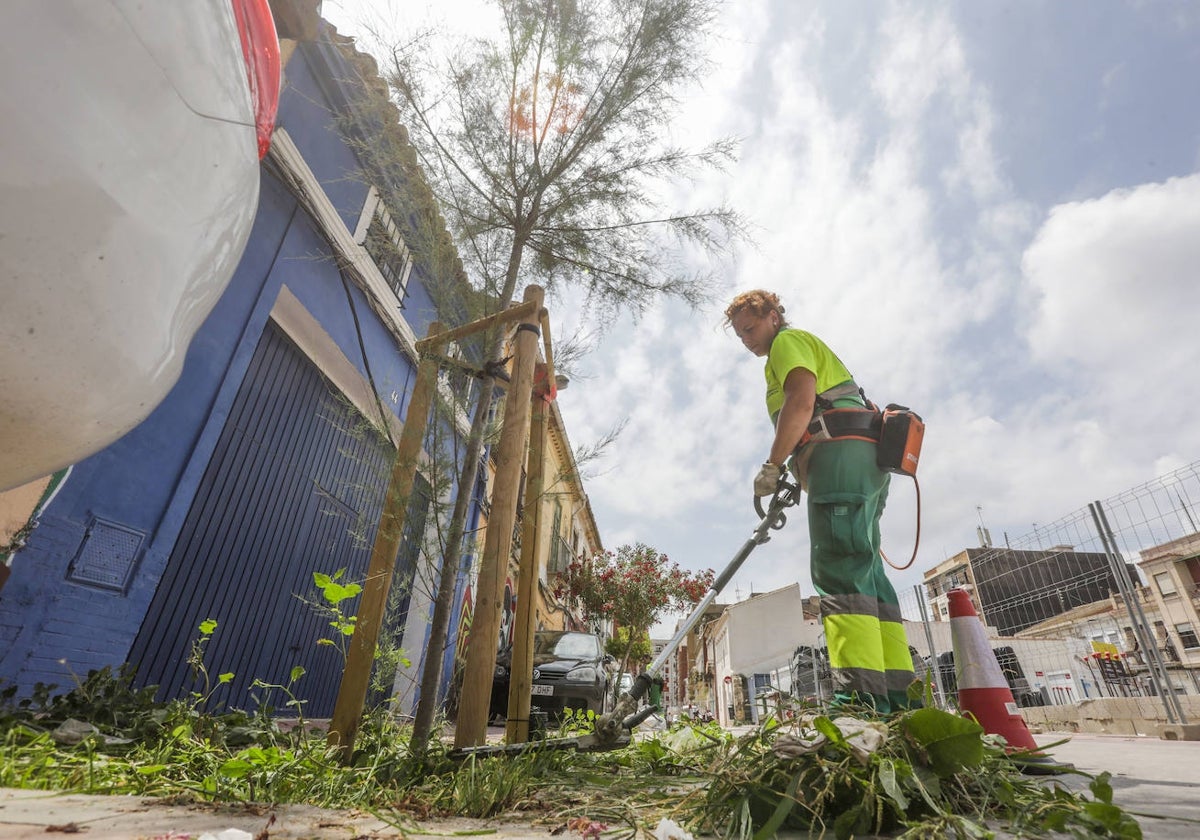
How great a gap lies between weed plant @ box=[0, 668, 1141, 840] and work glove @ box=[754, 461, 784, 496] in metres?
1.16

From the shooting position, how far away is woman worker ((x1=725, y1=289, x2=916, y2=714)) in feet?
6.70

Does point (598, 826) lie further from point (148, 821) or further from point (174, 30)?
point (174, 30)

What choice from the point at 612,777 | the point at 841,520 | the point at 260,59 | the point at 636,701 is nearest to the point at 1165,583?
the point at 841,520

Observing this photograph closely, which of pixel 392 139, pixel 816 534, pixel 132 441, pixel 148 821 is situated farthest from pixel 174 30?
pixel 132 441

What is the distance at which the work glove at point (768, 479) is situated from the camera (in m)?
2.71

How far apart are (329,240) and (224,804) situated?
4.76m

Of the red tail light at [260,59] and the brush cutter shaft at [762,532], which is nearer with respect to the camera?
the red tail light at [260,59]

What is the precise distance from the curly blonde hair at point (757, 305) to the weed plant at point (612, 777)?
87.8 inches

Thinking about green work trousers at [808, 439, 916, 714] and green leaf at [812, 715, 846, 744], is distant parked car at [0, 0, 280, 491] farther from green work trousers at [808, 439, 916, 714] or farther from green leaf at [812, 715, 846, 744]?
green work trousers at [808, 439, 916, 714]

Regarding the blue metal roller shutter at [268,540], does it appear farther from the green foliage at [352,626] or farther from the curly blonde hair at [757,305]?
the curly blonde hair at [757,305]

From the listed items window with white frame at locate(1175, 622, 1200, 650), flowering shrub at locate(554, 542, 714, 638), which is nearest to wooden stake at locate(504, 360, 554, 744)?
flowering shrub at locate(554, 542, 714, 638)

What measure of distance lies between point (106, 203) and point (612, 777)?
2028mm

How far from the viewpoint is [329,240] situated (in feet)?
16.4

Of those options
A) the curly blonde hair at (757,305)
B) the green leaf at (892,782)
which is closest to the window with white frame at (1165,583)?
the curly blonde hair at (757,305)
